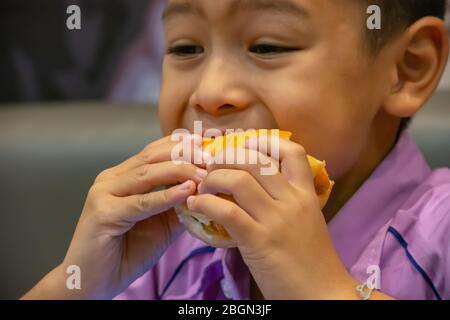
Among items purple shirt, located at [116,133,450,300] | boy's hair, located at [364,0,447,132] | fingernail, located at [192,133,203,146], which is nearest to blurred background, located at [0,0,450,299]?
purple shirt, located at [116,133,450,300]

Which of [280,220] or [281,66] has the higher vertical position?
[281,66]

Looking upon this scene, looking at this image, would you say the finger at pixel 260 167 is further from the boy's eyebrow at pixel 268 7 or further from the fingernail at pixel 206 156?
the boy's eyebrow at pixel 268 7

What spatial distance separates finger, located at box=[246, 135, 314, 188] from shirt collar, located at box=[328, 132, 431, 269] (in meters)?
0.17

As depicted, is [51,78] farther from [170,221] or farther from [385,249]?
[385,249]

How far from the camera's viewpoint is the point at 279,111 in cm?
69

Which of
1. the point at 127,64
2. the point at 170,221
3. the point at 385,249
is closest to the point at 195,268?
the point at 170,221

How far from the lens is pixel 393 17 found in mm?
746

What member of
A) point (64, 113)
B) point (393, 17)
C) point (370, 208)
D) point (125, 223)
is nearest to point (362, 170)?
point (370, 208)

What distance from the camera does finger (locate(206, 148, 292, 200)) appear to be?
619 millimetres

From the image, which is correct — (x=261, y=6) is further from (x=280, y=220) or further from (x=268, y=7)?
(x=280, y=220)

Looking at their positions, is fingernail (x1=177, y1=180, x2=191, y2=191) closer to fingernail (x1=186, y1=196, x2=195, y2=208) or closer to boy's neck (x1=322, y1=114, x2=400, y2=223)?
fingernail (x1=186, y1=196, x2=195, y2=208)

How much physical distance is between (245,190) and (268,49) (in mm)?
166

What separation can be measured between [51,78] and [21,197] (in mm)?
281

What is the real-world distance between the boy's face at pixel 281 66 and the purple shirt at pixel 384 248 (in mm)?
98
